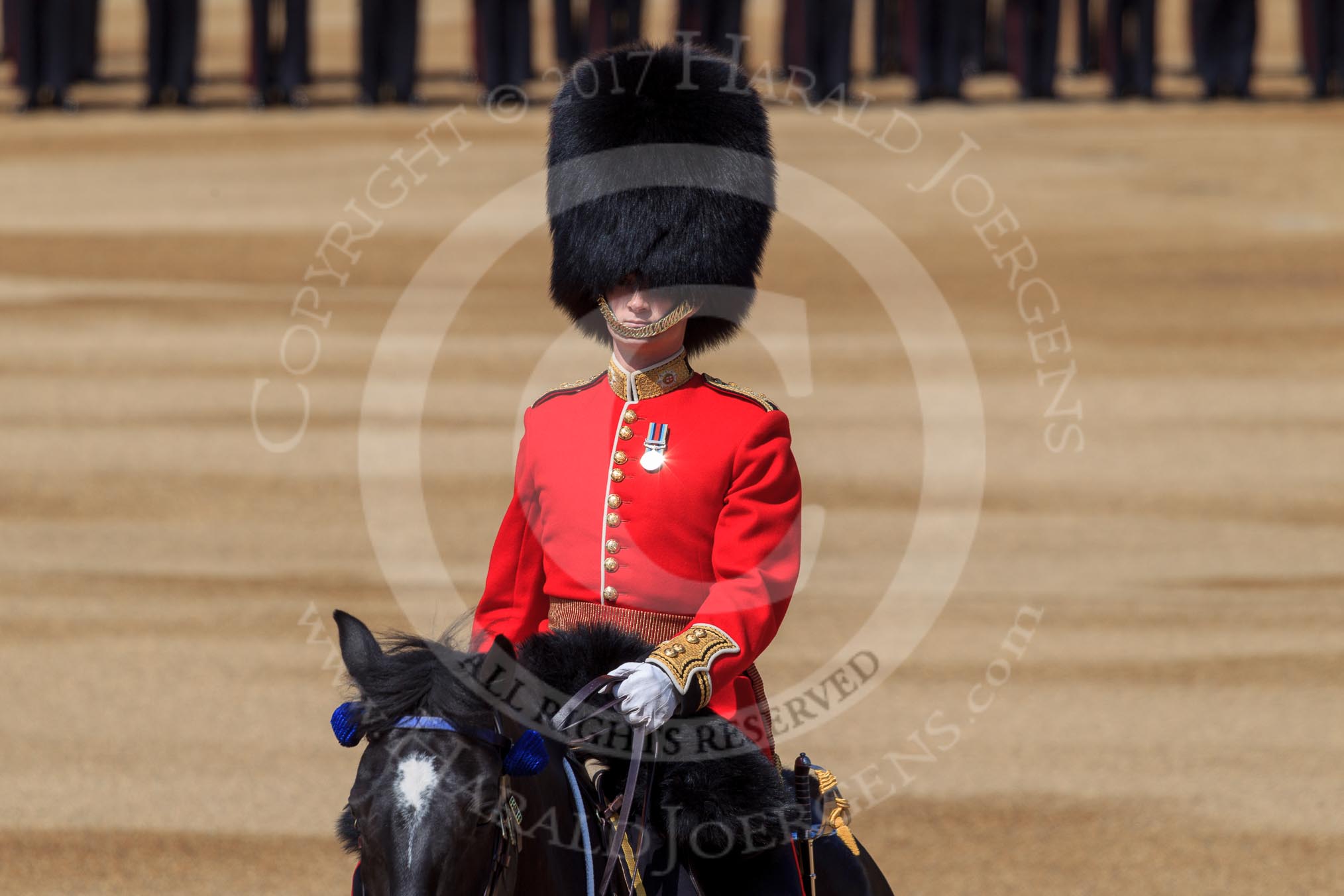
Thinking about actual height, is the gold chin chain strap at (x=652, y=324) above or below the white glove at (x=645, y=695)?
above

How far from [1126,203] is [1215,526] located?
Result: 6293 mm

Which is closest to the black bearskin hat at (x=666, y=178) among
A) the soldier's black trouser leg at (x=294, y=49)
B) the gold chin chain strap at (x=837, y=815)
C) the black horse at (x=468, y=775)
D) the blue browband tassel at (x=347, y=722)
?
the black horse at (x=468, y=775)

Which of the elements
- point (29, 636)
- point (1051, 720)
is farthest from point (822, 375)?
point (29, 636)

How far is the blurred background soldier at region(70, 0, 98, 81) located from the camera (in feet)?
65.1

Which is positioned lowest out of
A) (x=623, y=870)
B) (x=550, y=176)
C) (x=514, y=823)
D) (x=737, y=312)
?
(x=623, y=870)

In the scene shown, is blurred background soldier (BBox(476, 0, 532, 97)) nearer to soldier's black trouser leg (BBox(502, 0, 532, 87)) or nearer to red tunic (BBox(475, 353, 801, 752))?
soldier's black trouser leg (BBox(502, 0, 532, 87))

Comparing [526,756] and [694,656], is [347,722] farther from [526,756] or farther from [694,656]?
[694,656]

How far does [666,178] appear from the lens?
3.77 metres

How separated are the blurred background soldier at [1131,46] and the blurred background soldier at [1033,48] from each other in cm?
55

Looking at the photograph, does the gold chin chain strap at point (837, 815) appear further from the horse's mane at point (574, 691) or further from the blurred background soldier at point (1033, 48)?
the blurred background soldier at point (1033, 48)

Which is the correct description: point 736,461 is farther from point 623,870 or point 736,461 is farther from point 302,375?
point 302,375

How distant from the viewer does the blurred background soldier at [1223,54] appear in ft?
59.5

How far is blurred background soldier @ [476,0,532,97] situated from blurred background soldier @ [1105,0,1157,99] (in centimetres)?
575

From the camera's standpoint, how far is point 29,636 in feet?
27.2
